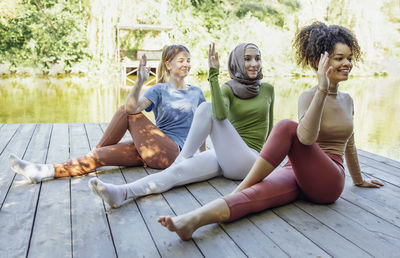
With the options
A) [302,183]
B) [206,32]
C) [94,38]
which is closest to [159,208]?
[302,183]

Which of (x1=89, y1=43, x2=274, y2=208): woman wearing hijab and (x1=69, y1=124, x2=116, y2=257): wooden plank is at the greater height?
(x1=89, y1=43, x2=274, y2=208): woman wearing hijab

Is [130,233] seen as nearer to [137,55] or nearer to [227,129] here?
[227,129]

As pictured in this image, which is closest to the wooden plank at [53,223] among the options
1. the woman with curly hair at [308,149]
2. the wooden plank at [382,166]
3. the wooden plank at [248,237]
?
the woman with curly hair at [308,149]

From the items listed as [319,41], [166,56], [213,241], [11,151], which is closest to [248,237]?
[213,241]

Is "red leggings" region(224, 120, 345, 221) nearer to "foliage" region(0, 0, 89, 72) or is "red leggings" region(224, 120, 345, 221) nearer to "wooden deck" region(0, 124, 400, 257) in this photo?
"wooden deck" region(0, 124, 400, 257)

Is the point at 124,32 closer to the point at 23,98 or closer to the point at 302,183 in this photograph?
the point at 23,98

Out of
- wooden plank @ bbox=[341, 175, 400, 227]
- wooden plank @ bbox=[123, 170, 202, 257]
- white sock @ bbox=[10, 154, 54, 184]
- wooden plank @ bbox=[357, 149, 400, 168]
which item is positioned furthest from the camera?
wooden plank @ bbox=[357, 149, 400, 168]

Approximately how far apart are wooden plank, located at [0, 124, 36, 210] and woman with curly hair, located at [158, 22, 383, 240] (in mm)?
1146

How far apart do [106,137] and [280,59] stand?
1485 centimetres

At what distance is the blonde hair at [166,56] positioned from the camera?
2.38 meters

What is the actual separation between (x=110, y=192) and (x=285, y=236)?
81cm

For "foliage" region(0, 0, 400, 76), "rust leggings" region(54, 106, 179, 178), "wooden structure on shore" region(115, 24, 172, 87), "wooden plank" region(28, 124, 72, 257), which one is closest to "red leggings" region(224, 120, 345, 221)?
"wooden plank" region(28, 124, 72, 257)

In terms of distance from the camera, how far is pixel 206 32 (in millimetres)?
16312

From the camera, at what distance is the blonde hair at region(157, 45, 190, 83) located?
2377 millimetres
